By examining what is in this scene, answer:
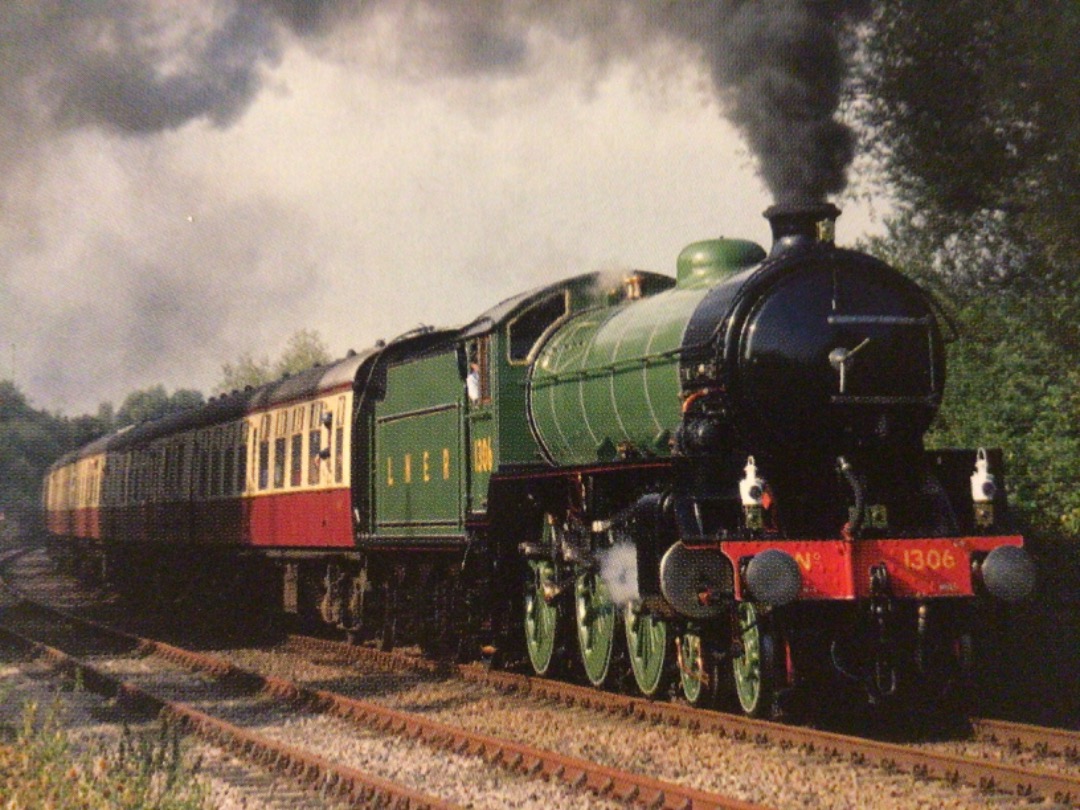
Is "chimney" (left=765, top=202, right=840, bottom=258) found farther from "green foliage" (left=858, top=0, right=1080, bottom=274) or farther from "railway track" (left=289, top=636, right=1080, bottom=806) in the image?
"green foliage" (left=858, top=0, right=1080, bottom=274)

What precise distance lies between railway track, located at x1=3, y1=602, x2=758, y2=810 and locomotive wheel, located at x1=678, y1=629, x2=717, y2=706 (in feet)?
5.41

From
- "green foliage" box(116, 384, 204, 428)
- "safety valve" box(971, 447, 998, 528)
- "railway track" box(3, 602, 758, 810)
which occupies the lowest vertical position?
"railway track" box(3, 602, 758, 810)

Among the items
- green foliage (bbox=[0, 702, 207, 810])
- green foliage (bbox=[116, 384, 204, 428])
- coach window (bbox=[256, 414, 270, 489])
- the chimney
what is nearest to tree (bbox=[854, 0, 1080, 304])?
the chimney

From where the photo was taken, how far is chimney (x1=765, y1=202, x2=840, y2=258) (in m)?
9.73

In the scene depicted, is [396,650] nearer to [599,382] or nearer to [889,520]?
[599,382]

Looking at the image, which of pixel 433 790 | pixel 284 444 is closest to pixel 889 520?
pixel 433 790

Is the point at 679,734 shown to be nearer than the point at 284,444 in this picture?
Yes

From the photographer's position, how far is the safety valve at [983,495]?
9250 mm

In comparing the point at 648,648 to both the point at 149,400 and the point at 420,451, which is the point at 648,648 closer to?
the point at 420,451

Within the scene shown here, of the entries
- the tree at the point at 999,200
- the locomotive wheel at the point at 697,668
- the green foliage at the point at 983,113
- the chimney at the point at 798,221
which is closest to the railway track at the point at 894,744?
the locomotive wheel at the point at 697,668

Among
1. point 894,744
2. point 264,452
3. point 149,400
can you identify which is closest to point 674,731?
point 894,744

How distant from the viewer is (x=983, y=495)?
9.25 m

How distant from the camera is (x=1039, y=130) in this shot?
14352 millimetres

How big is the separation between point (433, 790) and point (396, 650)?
845cm
